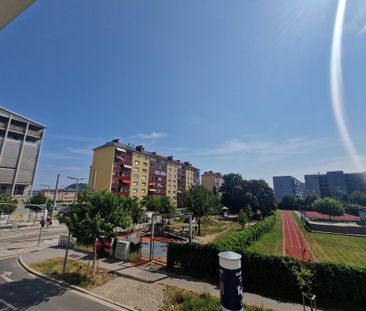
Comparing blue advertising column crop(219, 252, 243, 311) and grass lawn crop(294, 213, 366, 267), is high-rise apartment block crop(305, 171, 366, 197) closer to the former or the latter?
grass lawn crop(294, 213, 366, 267)

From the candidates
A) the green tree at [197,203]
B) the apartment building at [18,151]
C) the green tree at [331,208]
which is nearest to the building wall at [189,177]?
the green tree at [331,208]

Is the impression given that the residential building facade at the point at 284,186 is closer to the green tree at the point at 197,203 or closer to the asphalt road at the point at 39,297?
the green tree at the point at 197,203

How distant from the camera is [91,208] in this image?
12.3 metres

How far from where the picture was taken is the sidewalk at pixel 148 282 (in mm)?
9562

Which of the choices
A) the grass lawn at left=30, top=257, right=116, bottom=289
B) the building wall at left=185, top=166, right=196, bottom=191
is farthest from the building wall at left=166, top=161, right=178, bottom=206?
the grass lawn at left=30, top=257, right=116, bottom=289

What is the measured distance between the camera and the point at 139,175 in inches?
2501

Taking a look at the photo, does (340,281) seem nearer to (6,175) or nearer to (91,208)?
(91,208)

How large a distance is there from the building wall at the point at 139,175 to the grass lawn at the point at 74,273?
4546cm

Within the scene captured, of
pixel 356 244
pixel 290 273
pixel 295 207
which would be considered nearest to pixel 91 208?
pixel 290 273

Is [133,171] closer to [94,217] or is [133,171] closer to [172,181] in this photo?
[172,181]

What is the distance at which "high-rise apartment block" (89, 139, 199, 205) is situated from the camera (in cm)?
5509

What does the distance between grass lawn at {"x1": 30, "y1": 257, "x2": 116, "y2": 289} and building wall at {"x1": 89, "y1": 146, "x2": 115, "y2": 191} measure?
40016 mm

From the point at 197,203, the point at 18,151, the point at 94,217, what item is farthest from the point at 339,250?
the point at 18,151

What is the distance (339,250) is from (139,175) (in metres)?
50.3
